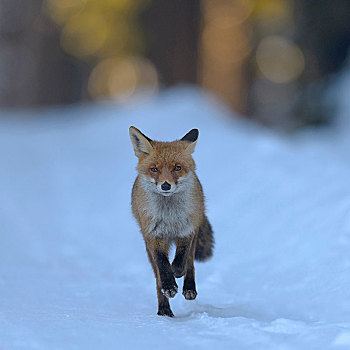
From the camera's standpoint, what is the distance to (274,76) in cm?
3419

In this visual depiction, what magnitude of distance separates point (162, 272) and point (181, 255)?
272 mm

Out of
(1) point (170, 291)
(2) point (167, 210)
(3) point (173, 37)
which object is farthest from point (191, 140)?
(3) point (173, 37)

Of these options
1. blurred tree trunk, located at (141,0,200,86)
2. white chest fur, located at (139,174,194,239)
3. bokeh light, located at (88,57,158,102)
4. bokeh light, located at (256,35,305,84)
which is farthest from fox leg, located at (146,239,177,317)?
bokeh light, located at (88,57,158,102)

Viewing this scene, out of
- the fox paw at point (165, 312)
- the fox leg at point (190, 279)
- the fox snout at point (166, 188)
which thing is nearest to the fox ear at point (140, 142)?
the fox snout at point (166, 188)

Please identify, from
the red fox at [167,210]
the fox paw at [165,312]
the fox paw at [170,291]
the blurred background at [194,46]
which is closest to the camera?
the fox paw at [170,291]

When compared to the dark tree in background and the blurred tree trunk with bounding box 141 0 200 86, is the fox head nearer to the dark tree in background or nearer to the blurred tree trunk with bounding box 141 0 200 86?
the dark tree in background

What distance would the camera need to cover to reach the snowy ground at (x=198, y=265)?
493cm

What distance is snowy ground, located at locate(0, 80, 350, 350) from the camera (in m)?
4.93

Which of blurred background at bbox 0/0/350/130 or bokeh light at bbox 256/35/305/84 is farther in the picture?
bokeh light at bbox 256/35/305/84

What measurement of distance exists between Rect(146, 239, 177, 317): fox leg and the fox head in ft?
1.69

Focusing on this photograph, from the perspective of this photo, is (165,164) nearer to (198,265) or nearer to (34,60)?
(198,265)

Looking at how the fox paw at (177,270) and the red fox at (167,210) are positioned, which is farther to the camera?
the fox paw at (177,270)

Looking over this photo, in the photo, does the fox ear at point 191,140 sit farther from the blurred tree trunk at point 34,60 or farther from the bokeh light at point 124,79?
the bokeh light at point 124,79

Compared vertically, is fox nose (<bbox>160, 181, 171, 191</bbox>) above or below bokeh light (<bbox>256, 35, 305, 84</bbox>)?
below
